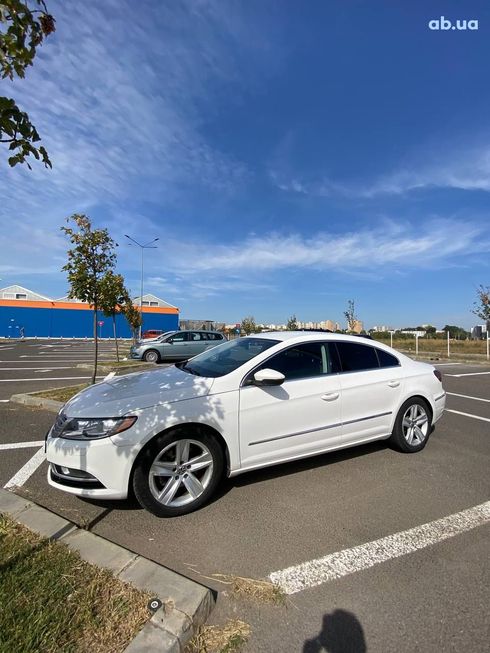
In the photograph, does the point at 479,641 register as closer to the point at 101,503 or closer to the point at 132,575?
the point at 132,575

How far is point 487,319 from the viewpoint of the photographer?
87.6ft

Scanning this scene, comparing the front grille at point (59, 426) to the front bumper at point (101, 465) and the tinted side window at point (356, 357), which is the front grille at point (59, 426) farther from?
the tinted side window at point (356, 357)

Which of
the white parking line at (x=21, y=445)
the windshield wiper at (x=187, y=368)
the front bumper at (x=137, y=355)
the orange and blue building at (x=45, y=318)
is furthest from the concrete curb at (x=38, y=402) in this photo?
the orange and blue building at (x=45, y=318)

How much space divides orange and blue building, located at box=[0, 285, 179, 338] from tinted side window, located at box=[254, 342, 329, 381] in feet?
168

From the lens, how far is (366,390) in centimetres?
448

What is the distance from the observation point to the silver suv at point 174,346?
1838cm

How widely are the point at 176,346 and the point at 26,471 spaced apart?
14525mm

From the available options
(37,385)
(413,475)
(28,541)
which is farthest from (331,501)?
(37,385)

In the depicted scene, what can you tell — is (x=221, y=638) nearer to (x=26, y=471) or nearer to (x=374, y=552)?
(x=374, y=552)

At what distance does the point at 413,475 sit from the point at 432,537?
1293mm

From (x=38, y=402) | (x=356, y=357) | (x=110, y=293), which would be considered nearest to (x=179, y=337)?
(x=110, y=293)

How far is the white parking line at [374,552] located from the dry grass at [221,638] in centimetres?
44

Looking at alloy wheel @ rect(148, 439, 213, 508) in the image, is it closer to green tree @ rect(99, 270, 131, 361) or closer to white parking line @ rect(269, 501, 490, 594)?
white parking line @ rect(269, 501, 490, 594)

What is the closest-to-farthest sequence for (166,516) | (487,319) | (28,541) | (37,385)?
(28,541)
(166,516)
(37,385)
(487,319)
